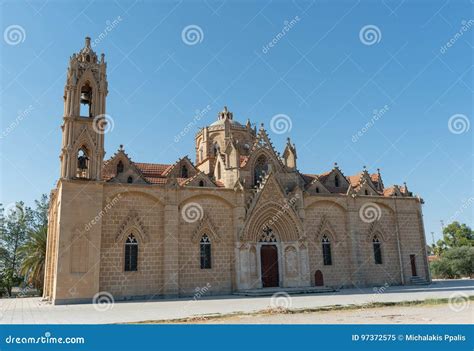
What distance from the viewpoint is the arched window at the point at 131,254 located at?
2465cm

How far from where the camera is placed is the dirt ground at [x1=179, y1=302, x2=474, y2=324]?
38.7 feet

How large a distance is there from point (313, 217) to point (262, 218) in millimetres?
4440

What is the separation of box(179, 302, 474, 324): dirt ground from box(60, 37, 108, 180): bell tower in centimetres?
1494

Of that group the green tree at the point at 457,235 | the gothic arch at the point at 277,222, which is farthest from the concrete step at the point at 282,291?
the green tree at the point at 457,235

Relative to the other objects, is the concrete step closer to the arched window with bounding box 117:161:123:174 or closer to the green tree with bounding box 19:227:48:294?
the arched window with bounding box 117:161:123:174

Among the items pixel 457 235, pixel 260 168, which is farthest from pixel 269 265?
pixel 457 235

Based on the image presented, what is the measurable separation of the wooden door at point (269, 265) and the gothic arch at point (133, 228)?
8755 mm

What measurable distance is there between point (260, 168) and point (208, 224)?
6691mm

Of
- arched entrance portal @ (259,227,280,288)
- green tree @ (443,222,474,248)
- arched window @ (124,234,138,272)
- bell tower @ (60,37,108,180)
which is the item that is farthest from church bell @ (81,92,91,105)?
green tree @ (443,222,474,248)

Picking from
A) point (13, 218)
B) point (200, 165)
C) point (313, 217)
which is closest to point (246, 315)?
point (313, 217)

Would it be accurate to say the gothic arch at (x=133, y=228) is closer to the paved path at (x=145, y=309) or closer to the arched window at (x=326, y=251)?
the paved path at (x=145, y=309)

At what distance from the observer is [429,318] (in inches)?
476

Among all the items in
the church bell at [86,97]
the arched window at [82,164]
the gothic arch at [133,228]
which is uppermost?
the church bell at [86,97]

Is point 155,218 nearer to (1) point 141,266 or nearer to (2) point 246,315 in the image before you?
(1) point 141,266
